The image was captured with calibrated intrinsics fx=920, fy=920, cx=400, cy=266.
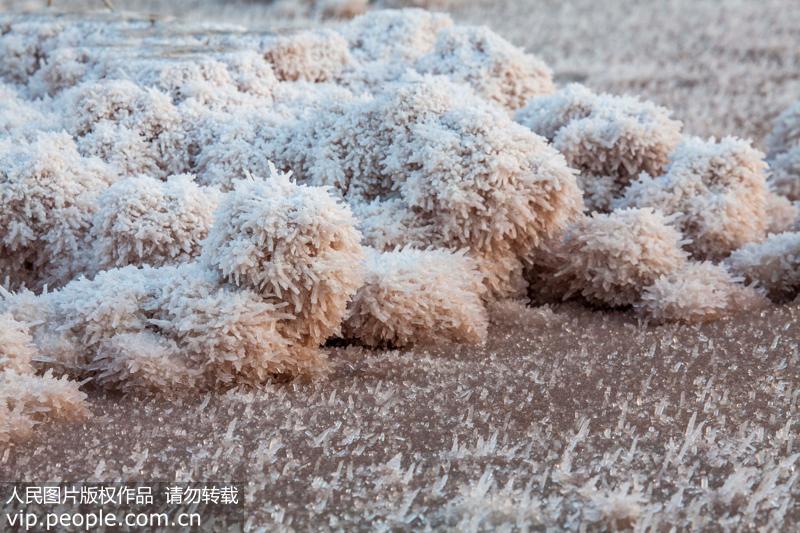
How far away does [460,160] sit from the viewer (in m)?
2.67

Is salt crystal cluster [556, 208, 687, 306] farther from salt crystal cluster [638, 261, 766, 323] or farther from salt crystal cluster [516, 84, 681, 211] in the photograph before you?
salt crystal cluster [516, 84, 681, 211]

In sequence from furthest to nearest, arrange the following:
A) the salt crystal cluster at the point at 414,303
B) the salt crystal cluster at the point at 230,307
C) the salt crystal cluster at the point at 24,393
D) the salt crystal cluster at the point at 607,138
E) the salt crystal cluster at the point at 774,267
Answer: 1. the salt crystal cluster at the point at 607,138
2. the salt crystal cluster at the point at 774,267
3. the salt crystal cluster at the point at 414,303
4. the salt crystal cluster at the point at 230,307
5. the salt crystal cluster at the point at 24,393

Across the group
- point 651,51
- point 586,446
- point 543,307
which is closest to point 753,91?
point 651,51

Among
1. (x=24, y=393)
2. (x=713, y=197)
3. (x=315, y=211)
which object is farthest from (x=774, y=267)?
(x=24, y=393)

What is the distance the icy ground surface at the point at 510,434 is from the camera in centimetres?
180

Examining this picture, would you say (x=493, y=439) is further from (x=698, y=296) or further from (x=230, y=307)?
(x=698, y=296)

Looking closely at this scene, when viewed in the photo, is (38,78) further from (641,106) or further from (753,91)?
(753,91)

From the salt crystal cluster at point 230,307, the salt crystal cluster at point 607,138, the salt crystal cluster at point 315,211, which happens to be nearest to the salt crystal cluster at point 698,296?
the salt crystal cluster at point 315,211

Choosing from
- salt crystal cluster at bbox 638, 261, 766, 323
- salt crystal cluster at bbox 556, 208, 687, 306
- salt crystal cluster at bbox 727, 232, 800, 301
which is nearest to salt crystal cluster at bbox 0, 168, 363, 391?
salt crystal cluster at bbox 556, 208, 687, 306

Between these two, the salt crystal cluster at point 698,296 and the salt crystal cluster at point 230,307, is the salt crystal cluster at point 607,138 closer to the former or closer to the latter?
the salt crystal cluster at point 698,296

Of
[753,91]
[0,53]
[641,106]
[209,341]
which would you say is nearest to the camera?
[209,341]

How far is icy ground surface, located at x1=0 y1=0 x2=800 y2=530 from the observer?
1801mm

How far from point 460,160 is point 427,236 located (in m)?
0.24

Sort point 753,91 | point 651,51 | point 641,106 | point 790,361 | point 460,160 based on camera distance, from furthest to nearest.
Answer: point 651,51
point 753,91
point 641,106
point 460,160
point 790,361
